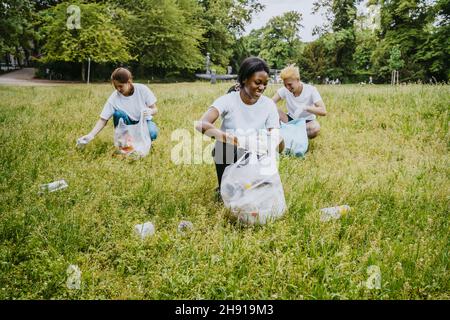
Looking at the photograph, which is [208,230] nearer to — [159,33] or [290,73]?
[290,73]

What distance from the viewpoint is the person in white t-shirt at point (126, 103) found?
511 centimetres

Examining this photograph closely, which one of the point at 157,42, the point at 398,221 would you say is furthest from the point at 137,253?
the point at 157,42

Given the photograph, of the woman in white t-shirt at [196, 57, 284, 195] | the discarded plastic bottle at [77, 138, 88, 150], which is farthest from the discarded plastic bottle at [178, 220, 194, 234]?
the discarded plastic bottle at [77, 138, 88, 150]

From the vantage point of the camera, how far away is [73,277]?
234 cm

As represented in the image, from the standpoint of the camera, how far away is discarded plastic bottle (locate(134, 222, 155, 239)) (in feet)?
9.56

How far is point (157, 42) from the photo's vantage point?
96.7 feet

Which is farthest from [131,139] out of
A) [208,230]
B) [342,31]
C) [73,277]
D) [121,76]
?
[342,31]

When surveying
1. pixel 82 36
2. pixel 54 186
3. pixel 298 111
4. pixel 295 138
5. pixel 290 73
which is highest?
pixel 82 36

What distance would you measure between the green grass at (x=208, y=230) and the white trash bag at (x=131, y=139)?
0.83 ft

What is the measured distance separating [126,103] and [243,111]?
2575 mm

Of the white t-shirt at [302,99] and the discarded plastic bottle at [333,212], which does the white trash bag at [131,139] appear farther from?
the discarded plastic bottle at [333,212]

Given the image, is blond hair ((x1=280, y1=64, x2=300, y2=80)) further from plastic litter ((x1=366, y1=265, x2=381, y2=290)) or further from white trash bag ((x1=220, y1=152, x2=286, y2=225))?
plastic litter ((x1=366, y1=265, x2=381, y2=290))

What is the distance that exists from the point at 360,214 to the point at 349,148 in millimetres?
2767

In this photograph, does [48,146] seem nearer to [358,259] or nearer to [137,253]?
[137,253]
